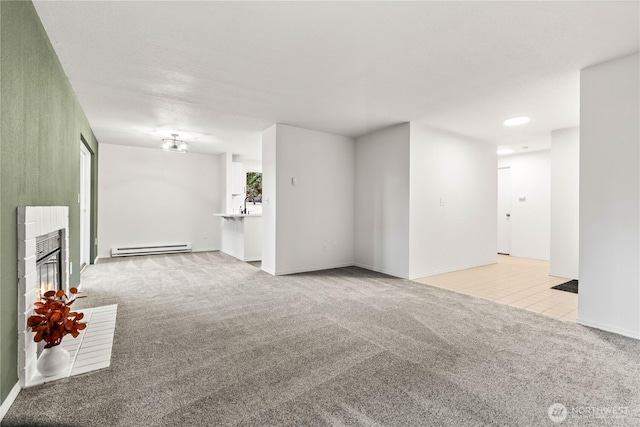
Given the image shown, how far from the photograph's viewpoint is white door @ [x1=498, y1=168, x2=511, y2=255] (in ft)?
23.7

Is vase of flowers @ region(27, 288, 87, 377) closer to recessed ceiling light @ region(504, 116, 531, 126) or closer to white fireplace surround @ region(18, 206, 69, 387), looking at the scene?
white fireplace surround @ region(18, 206, 69, 387)

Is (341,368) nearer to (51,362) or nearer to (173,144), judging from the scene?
(51,362)

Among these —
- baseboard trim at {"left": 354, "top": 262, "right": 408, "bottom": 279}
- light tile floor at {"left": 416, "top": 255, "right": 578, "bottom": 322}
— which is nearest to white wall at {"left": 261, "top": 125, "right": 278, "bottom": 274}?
baseboard trim at {"left": 354, "top": 262, "right": 408, "bottom": 279}

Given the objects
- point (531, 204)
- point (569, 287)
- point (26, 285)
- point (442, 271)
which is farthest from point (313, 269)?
point (531, 204)

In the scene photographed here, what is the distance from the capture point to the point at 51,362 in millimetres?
1957

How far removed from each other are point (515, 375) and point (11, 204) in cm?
322

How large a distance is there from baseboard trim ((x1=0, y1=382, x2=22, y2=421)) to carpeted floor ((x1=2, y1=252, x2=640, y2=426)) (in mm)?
33

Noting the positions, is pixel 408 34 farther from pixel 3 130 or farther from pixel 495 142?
pixel 495 142

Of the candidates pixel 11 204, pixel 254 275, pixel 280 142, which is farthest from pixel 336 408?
pixel 280 142

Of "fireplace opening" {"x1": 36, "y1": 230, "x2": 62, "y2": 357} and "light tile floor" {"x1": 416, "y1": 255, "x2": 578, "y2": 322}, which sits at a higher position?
"fireplace opening" {"x1": 36, "y1": 230, "x2": 62, "y2": 357}

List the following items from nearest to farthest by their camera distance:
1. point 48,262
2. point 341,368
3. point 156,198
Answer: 1. point 341,368
2. point 48,262
3. point 156,198

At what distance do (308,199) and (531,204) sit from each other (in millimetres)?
5076

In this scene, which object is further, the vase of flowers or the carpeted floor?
the vase of flowers

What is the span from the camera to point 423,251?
490 cm
